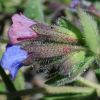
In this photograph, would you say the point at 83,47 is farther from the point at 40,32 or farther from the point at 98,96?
the point at 98,96

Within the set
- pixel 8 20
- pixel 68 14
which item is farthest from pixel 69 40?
pixel 8 20

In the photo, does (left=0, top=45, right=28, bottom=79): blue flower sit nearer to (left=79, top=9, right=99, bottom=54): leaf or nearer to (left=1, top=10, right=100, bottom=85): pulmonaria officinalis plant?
(left=1, top=10, right=100, bottom=85): pulmonaria officinalis plant

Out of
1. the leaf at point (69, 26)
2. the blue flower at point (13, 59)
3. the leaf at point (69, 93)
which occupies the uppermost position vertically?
the leaf at point (69, 26)

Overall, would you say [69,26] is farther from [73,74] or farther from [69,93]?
[69,93]

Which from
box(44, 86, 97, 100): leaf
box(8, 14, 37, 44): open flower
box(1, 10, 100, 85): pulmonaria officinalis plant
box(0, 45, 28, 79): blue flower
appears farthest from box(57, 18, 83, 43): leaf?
box(44, 86, 97, 100): leaf

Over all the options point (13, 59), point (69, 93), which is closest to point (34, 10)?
point (69, 93)

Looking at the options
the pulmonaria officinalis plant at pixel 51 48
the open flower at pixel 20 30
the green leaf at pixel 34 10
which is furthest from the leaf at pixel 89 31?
the green leaf at pixel 34 10

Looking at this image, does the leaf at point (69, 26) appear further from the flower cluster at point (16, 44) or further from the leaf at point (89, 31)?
the flower cluster at point (16, 44)
